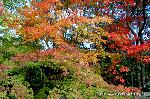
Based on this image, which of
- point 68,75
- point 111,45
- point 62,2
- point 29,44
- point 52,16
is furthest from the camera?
point 111,45

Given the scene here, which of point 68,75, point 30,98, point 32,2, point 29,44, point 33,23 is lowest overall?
point 30,98

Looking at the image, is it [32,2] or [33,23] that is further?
[32,2]

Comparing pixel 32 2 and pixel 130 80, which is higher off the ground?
pixel 32 2

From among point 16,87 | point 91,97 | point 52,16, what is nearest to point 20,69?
point 16,87

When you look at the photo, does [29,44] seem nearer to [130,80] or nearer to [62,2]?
[62,2]

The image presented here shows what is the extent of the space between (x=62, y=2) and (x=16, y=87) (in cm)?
897

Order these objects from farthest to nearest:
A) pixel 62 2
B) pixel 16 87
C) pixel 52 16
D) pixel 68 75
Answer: pixel 62 2 → pixel 52 16 → pixel 68 75 → pixel 16 87

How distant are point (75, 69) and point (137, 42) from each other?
10.3m

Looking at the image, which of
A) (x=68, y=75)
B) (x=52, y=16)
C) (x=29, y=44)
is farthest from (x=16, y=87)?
(x=52, y=16)

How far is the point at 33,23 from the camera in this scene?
14.7 meters

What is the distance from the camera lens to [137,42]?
746 inches

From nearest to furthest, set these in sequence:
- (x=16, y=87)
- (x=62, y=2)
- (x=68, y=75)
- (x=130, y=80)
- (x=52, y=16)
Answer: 1. (x=16, y=87)
2. (x=68, y=75)
3. (x=52, y=16)
4. (x=62, y=2)
5. (x=130, y=80)

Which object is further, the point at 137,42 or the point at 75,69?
the point at 137,42

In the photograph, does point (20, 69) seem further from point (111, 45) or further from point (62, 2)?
point (111, 45)
